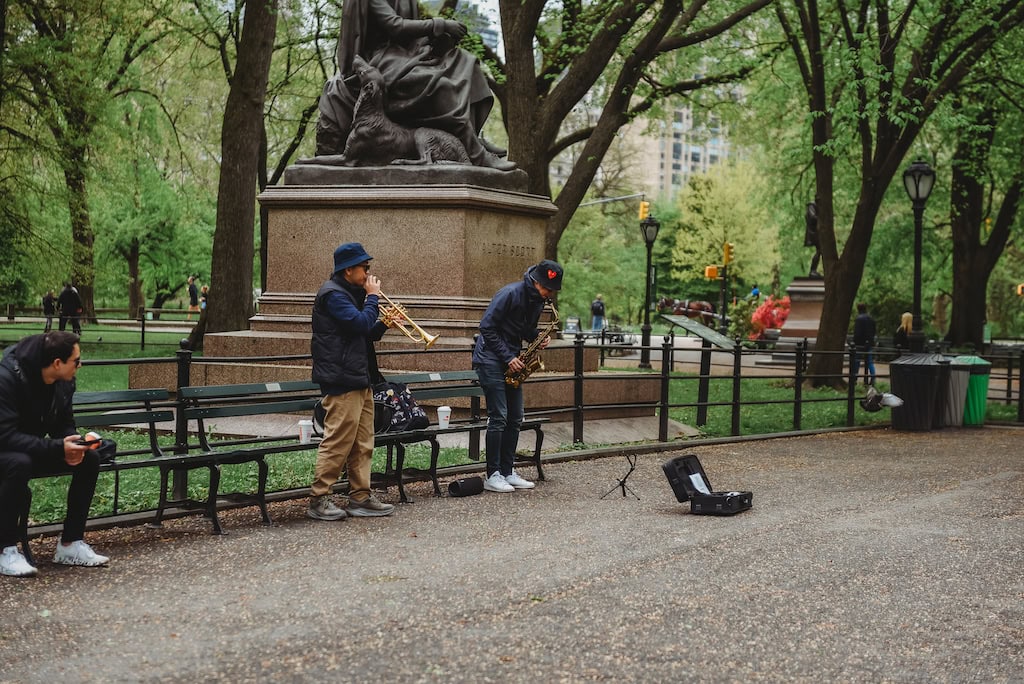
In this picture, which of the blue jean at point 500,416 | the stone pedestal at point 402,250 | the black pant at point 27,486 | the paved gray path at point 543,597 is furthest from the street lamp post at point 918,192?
the black pant at point 27,486

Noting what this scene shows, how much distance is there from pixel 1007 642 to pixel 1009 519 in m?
3.90

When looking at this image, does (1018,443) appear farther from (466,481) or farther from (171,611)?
(171,611)

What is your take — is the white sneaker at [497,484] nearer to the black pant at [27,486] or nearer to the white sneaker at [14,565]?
the black pant at [27,486]

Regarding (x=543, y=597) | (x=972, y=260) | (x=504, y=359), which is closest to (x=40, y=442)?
(x=543, y=597)

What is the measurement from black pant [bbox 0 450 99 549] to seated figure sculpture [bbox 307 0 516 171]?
7.87 metres

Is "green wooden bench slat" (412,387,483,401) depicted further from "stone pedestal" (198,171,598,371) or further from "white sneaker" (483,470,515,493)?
"stone pedestal" (198,171,598,371)

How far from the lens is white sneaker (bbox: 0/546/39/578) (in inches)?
261

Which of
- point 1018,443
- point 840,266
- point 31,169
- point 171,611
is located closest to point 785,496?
point 171,611

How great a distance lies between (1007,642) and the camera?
5938 mm

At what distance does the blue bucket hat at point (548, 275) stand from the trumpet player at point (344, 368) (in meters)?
1.60

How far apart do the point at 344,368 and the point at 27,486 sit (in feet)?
7.80

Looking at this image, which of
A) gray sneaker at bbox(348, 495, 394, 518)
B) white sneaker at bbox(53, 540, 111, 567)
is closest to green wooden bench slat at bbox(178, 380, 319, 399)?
gray sneaker at bbox(348, 495, 394, 518)

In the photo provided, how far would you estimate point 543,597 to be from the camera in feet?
21.3

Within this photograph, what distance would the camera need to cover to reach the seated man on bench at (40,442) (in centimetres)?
672
